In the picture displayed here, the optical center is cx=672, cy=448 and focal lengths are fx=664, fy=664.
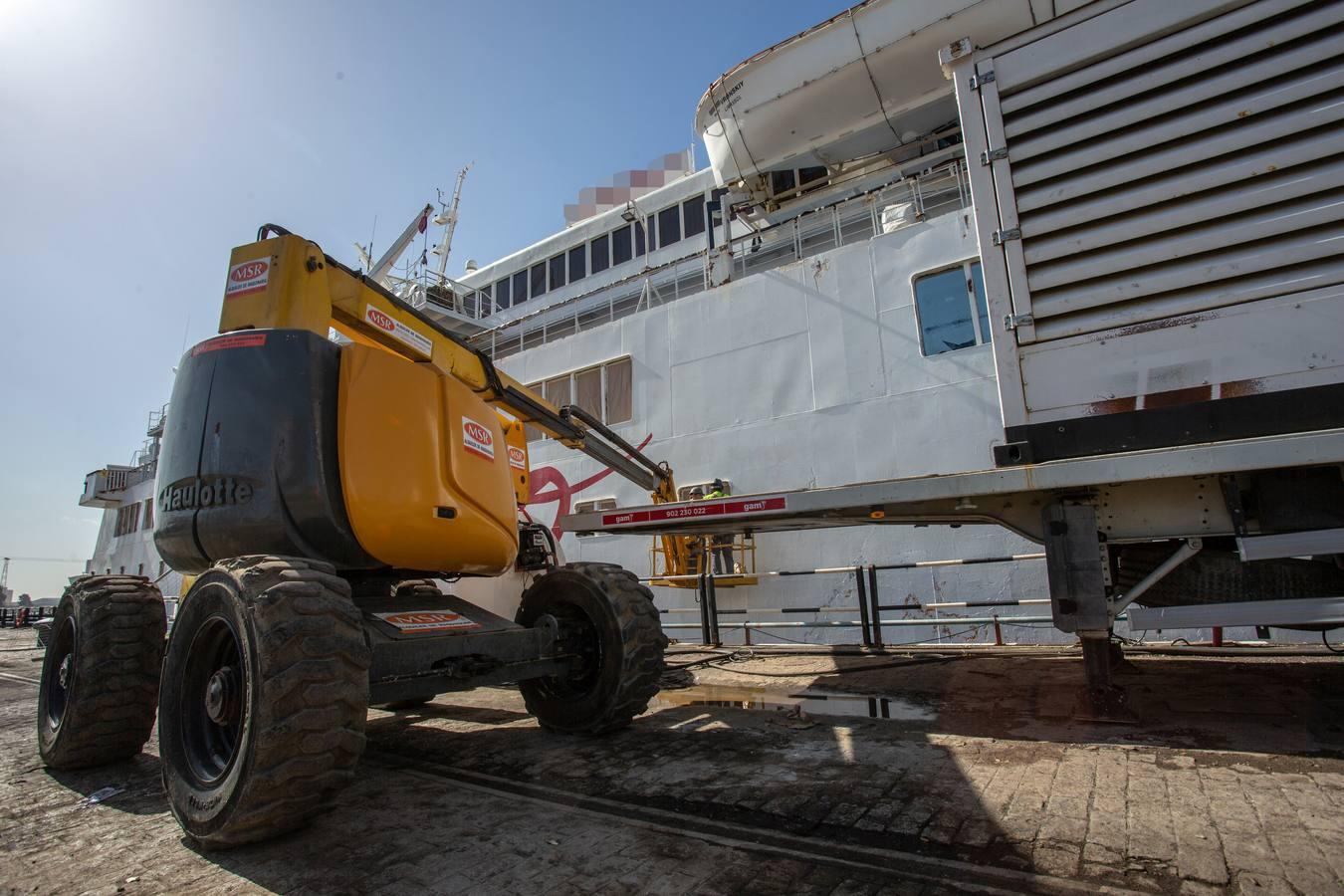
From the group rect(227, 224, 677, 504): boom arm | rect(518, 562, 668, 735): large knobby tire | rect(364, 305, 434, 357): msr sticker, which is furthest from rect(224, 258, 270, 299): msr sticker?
Answer: rect(518, 562, 668, 735): large knobby tire

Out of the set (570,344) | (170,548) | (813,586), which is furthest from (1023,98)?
(570,344)

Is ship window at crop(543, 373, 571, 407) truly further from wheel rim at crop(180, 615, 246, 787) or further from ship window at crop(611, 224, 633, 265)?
wheel rim at crop(180, 615, 246, 787)

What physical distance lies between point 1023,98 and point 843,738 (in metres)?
4.28

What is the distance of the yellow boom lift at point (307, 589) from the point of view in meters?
2.61

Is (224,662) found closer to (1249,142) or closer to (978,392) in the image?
(1249,142)

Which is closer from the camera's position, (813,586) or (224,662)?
(224,662)

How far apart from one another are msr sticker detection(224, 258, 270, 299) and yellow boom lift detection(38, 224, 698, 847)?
0.08 feet

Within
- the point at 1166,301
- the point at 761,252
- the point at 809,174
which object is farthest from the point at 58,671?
the point at 809,174

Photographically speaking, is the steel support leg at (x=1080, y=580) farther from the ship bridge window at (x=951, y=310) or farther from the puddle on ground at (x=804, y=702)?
the ship bridge window at (x=951, y=310)

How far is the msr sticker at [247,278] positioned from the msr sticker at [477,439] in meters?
1.50

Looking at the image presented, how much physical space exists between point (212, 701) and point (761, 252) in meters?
11.7

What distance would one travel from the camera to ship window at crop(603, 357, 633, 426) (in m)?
12.7

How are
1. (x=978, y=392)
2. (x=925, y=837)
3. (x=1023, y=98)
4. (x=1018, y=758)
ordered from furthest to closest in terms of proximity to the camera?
1. (x=978, y=392)
2. (x=1023, y=98)
3. (x=1018, y=758)
4. (x=925, y=837)

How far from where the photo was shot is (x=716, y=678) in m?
6.67
